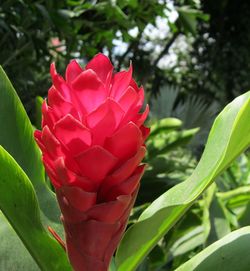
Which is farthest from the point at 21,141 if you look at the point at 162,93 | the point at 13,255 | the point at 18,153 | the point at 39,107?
the point at 162,93

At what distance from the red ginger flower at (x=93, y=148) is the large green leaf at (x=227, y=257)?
232mm

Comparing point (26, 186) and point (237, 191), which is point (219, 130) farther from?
point (237, 191)

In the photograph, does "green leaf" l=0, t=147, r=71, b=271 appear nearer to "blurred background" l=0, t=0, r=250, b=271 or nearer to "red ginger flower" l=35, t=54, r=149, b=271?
"red ginger flower" l=35, t=54, r=149, b=271

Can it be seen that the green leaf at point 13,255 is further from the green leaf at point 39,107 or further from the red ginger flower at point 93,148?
the green leaf at point 39,107

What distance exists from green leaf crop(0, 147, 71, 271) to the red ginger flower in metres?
0.06

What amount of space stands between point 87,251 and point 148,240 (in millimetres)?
122

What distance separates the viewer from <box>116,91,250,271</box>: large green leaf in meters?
0.82

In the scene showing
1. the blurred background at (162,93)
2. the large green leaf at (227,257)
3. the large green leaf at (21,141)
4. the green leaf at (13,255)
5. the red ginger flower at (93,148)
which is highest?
the red ginger flower at (93,148)

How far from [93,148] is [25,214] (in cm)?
20

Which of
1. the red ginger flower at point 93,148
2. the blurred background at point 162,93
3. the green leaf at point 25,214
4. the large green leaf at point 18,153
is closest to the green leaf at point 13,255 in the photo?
the large green leaf at point 18,153

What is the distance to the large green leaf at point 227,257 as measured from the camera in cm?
96

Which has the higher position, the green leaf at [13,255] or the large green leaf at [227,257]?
the large green leaf at [227,257]

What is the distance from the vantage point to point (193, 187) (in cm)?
88

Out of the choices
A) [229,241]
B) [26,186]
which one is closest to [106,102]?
[26,186]
